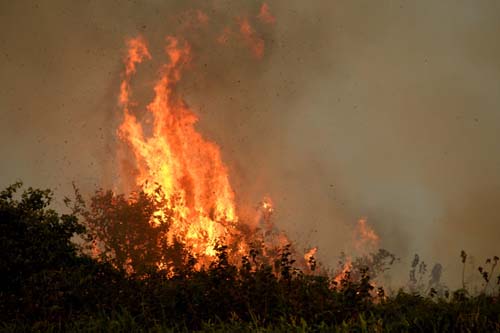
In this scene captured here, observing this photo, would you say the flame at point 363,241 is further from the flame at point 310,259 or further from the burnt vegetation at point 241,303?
the burnt vegetation at point 241,303

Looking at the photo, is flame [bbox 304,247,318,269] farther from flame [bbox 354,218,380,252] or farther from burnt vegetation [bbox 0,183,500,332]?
flame [bbox 354,218,380,252]

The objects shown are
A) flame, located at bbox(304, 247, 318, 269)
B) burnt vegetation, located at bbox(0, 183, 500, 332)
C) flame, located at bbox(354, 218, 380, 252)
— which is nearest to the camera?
burnt vegetation, located at bbox(0, 183, 500, 332)

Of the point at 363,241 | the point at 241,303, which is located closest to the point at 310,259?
the point at 241,303

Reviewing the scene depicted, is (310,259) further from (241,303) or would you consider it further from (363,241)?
(363,241)

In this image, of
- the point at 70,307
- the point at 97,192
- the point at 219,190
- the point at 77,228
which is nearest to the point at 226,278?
the point at 70,307

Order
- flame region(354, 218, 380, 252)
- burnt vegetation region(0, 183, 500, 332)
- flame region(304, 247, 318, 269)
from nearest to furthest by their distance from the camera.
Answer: burnt vegetation region(0, 183, 500, 332), flame region(304, 247, 318, 269), flame region(354, 218, 380, 252)

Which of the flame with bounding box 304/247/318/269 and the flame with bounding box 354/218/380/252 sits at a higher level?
the flame with bounding box 354/218/380/252

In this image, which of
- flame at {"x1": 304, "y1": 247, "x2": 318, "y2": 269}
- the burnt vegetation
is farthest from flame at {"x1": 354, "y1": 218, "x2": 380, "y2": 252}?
the burnt vegetation

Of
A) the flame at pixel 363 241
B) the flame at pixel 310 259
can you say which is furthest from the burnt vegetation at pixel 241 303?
the flame at pixel 363 241

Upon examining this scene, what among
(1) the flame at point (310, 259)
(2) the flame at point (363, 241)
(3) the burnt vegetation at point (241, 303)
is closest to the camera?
(3) the burnt vegetation at point (241, 303)

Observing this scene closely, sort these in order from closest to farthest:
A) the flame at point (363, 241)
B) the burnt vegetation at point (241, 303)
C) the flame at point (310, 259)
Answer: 1. the burnt vegetation at point (241, 303)
2. the flame at point (310, 259)
3. the flame at point (363, 241)

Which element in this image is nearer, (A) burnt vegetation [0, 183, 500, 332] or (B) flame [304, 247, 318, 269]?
(A) burnt vegetation [0, 183, 500, 332]

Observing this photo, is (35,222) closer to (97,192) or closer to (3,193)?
(3,193)

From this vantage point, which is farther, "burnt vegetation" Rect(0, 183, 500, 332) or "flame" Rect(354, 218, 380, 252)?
"flame" Rect(354, 218, 380, 252)
